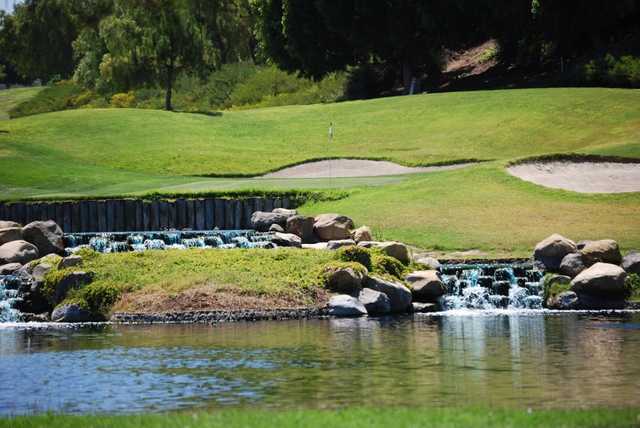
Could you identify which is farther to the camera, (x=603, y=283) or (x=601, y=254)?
(x=601, y=254)

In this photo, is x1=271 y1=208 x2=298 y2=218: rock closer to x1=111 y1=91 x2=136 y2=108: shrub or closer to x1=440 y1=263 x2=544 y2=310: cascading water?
x1=440 y1=263 x2=544 y2=310: cascading water

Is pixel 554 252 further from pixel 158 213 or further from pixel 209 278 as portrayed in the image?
pixel 158 213

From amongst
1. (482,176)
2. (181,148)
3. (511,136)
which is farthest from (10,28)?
(482,176)

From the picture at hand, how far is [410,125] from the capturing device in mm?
63125

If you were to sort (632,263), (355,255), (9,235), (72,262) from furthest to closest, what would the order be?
(9,235), (632,263), (355,255), (72,262)

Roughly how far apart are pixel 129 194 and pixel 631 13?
4048 centimetres

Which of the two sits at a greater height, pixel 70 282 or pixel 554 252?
pixel 554 252

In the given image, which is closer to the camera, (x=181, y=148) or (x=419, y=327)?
(x=419, y=327)

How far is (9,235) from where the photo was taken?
3641 cm

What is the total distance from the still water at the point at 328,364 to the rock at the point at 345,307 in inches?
38.4

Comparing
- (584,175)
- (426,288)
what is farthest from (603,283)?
(584,175)

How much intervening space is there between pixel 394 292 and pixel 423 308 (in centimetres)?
82

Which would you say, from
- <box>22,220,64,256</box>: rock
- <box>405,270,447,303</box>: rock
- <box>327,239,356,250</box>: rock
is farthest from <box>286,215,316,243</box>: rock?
<box>405,270,447,303</box>: rock

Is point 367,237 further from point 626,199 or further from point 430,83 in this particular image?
point 430,83
